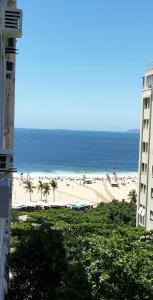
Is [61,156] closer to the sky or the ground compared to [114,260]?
closer to the sky

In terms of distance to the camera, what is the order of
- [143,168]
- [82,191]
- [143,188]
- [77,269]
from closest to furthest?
[77,269], [143,188], [143,168], [82,191]

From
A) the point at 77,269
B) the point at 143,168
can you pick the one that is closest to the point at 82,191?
the point at 143,168

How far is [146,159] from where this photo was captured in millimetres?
40750

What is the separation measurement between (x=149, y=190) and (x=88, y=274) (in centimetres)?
2321

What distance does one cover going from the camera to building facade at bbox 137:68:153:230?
3950 centimetres

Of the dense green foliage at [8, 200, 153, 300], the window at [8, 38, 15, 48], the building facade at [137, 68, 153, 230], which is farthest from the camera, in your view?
the building facade at [137, 68, 153, 230]

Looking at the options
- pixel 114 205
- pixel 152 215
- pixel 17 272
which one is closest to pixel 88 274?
pixel 17 272

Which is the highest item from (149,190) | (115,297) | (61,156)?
(61,156)

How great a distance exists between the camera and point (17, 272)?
66.8 ft

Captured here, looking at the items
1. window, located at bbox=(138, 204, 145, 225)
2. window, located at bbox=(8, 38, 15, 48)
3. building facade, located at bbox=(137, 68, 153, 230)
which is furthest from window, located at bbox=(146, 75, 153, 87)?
window, located at bbox=(8, 38, 15, 48)

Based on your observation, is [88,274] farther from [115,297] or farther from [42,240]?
[42,240]

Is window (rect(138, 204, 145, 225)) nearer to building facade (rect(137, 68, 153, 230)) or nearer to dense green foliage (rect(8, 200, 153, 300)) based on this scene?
building facade (rect(137, 68, 153, 230))

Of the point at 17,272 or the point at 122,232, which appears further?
the point at 122,232

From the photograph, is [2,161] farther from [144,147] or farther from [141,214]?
[141,214]
